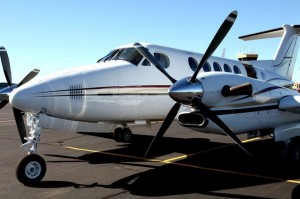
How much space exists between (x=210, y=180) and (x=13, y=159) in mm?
6164

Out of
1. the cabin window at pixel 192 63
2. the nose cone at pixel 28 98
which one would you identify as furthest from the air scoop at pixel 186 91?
the cabin window at pixel 192 63

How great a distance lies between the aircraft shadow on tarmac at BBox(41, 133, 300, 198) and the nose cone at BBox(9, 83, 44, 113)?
5.94ft

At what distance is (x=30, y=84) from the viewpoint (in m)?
7.50

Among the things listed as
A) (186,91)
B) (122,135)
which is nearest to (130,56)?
(186,91)

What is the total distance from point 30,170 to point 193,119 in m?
4.24

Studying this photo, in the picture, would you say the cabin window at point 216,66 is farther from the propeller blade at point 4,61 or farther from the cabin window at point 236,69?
the propeller blade at point 4,61

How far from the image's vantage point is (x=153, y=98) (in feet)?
32.0

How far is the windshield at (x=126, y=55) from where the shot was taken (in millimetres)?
9578

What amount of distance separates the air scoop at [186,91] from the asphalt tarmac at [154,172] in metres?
1.96

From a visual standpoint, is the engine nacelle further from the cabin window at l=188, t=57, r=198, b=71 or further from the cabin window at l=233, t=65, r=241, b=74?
the cabin window at l=233, t=65, r=241, b=74

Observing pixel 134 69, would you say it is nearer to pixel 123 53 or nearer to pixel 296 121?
pixel 123 53

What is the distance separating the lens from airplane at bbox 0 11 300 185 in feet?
24.1

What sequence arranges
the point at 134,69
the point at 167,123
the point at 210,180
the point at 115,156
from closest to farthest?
the point at 210,180 < the point at 167,123 < the point at 134,69 < the point at 115,156

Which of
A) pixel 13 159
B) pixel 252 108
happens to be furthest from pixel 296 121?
pixel 13 159
